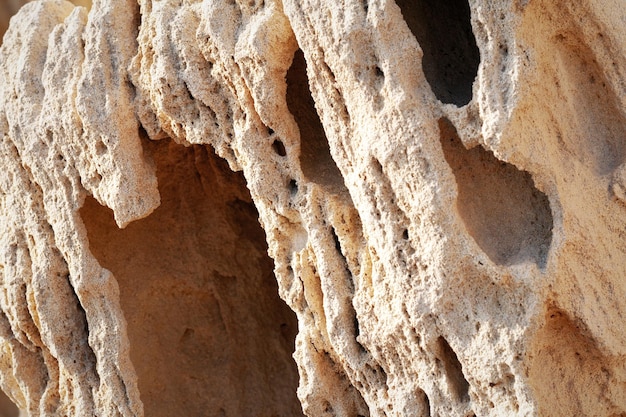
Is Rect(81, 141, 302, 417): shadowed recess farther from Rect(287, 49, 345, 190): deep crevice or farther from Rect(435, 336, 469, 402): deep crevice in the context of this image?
Rect(435, 336, 469, 402): deep crevice

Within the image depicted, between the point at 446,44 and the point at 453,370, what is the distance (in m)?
0.94

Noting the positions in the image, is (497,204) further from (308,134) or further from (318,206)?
(308,134)

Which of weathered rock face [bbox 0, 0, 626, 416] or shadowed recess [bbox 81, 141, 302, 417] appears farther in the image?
shadowed recess [bbox 81, 141, 302, 417]

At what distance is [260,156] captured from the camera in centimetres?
286

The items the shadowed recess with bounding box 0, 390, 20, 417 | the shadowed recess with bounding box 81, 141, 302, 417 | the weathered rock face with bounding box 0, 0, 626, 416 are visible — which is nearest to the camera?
the weathered rock face with bounding box 0, 0, 626, 416

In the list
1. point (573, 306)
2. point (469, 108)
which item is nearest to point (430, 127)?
point (469, 108)

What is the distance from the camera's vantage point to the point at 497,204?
8.39ft

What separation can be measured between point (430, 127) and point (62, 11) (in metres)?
1.85

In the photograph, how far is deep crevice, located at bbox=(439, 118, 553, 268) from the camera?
2.49 metres

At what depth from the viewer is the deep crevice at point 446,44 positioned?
2680mm

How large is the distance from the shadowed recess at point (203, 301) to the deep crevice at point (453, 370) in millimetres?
1269

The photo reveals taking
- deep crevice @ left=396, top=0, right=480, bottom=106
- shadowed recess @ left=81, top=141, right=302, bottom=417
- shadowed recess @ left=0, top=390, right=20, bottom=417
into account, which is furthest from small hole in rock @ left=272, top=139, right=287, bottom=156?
shadowed recess @ left=0, top=390, right=20, bottom=417

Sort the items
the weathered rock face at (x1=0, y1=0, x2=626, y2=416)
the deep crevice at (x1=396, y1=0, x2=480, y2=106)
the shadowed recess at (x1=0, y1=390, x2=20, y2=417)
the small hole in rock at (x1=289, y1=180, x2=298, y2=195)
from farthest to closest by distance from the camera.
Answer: the shadowed recess at (x1=0, y1=390, x2=20, y2=417)
the small hole in rock at (x1=289, y1=180, x2=298, y2=195)
the deep crevice at (x1=396, y1=0, x2=480, y2=106)
the weathered rock face at (x1=0, y1=0, x2=626, y2=416)

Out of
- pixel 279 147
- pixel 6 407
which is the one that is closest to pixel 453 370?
pixel 279 147
